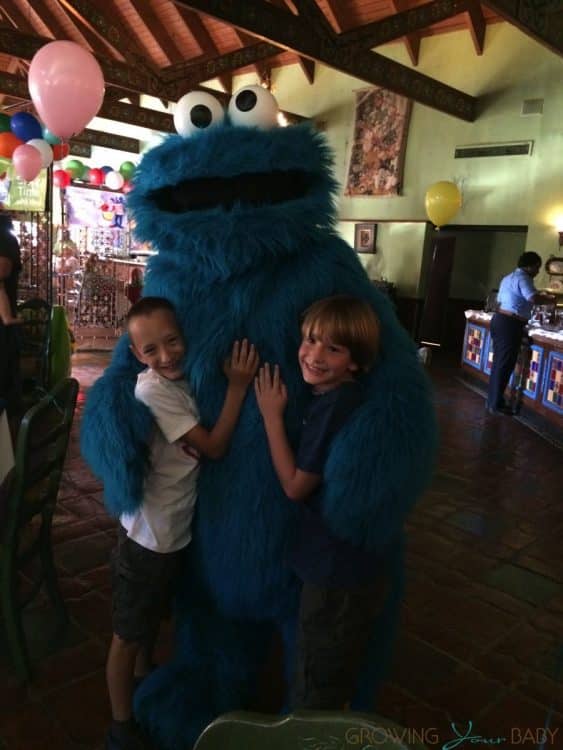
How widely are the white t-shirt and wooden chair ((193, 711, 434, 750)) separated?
0.68 m

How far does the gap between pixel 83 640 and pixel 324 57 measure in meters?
6.08

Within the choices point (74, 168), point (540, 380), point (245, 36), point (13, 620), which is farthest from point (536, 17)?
point (74, 168)

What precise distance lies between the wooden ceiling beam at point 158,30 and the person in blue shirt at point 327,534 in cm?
1095

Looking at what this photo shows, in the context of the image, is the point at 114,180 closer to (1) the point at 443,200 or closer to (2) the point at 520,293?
(1) the point at 443,200

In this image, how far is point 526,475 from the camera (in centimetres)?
379

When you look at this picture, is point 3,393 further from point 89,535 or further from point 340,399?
point 340,399

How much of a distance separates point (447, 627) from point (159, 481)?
1392 millimetres

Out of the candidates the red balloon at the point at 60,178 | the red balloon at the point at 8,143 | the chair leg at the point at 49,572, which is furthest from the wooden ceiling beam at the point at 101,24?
the chair leg at the point at 49,572

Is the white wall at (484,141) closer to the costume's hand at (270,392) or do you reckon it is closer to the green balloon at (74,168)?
the green balloon at (74,168)

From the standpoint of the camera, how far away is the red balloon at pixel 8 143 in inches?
241

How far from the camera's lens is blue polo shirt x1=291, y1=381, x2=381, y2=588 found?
1.09m

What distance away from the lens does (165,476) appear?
4.09 ft

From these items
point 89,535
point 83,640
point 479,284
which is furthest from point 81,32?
point 83,640

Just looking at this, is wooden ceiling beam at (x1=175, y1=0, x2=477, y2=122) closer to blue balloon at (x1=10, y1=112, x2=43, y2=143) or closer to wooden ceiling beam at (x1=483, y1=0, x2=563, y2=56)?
wooden ceiling beam at (x1=483, y1=0, x2=563, y2=56)
